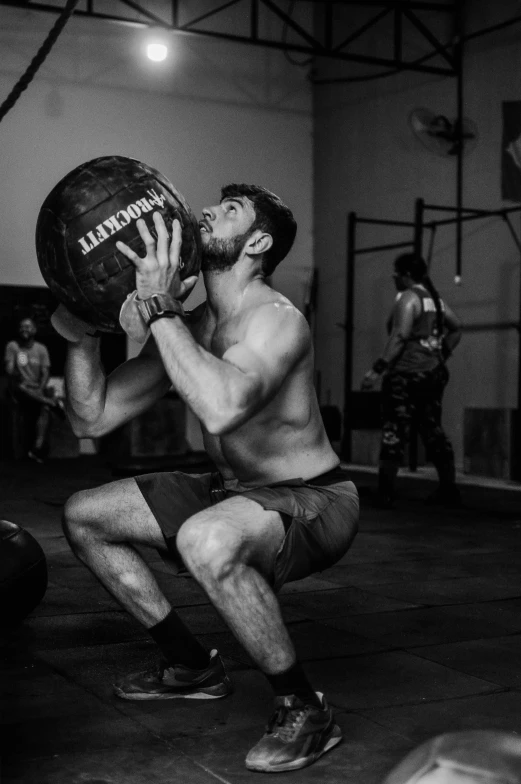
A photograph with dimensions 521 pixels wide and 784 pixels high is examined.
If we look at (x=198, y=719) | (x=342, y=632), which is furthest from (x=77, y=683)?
(x=342, y=632)

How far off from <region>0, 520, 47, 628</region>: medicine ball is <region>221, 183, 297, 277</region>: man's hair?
108 centimetres

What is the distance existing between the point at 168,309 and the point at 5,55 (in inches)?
347

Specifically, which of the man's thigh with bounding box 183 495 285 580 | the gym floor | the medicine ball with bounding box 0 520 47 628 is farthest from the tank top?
the man's thigh with bounding box 183 495 285 580

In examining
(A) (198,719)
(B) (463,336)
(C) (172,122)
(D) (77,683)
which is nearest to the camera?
(A) (198,719)

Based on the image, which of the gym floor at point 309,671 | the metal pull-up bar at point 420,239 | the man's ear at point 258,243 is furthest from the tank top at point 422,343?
the man's ear at point 258,243

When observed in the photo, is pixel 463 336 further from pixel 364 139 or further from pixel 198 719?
pixel 198 719

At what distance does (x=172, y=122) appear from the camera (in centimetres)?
1088

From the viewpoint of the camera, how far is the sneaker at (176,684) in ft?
7.72

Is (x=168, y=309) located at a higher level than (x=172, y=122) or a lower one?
lower

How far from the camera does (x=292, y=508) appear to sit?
2133mm

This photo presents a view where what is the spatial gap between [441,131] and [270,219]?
7132 millimetres

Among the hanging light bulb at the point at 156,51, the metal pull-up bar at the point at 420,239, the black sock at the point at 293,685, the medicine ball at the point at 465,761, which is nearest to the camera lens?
the medicine ball at the point at 465,761

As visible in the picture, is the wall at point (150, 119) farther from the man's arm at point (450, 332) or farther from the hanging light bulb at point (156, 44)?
the man's arm at point (450, 332)

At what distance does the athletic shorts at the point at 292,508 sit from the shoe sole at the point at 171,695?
0.97ft
